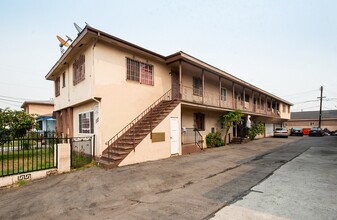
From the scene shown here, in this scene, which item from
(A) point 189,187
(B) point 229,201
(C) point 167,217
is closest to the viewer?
(C) point 167,217

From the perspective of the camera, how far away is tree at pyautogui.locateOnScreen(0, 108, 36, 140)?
948cm

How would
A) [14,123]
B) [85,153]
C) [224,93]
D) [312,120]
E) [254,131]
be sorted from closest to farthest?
[14,123], [85,153], [224,93], [254,131], [312,120]

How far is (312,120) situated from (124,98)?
54.2 metres

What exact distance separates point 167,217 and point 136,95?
8059 millimetres

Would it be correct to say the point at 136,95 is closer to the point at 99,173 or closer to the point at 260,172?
the point at 99,173

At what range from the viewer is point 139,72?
1101 centimetres

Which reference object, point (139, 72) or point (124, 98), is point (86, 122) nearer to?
point (124, 98)

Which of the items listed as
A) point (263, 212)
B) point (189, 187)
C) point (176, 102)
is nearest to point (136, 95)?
point (176, 102)

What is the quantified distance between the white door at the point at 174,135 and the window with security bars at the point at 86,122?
4728mm

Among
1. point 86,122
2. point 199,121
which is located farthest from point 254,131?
point 86,122

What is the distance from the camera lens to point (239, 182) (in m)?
5.75

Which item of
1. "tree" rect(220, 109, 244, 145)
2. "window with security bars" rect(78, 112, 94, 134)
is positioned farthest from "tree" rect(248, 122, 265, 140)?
"window with security bars" rect(78, 112, 94, 134)

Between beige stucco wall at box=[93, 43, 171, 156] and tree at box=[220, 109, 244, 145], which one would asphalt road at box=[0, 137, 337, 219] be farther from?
tree at box=[220, 109, 244, 145]

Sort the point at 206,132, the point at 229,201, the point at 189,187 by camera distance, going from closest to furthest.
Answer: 1. the point at 229,201
2. the point at 189,187
3. the point at 206,132
